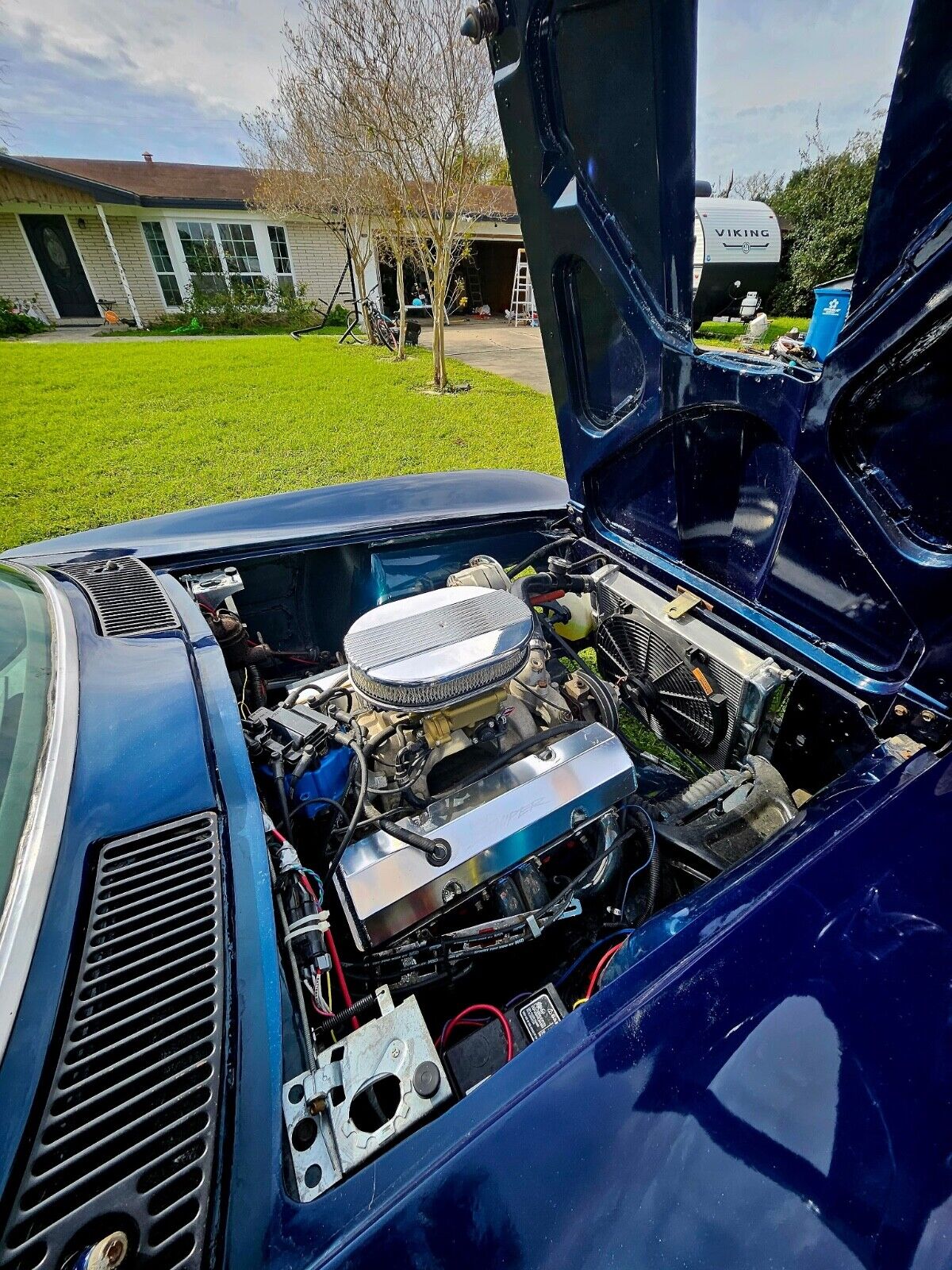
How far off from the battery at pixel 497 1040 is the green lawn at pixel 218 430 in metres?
5.13

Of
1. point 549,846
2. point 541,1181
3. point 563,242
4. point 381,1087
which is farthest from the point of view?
point 563,242

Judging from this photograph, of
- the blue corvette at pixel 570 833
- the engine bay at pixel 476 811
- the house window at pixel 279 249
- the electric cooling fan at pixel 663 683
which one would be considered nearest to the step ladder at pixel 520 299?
the house window at pixel 279 249

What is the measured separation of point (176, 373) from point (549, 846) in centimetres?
1141

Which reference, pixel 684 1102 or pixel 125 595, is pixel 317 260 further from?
pixel 684 1102

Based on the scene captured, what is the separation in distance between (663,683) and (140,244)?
20.4 m

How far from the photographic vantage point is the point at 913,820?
1.10 m

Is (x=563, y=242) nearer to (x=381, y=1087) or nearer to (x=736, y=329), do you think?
(x=381, y=1087)

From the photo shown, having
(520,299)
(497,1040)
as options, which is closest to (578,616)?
(497,1040)

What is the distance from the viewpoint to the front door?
51.2ft

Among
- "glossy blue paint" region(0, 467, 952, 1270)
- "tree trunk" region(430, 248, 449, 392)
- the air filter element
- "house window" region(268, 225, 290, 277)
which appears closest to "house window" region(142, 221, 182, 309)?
"house window" region(268, 225, 290, 277)

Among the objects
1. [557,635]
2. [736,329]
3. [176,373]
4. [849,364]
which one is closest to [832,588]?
[849,364]

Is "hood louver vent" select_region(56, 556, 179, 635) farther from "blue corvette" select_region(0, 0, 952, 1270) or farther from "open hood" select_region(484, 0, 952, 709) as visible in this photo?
"open hood" select_region(484, 0, 952, 709)

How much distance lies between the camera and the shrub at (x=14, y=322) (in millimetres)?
14617

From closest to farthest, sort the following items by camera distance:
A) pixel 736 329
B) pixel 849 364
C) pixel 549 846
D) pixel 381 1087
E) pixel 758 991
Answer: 1. pixel 758 991
2. pixel 381 1087
3. pixel 849 364
4. pixel 549 846
5. pixel 736 329
